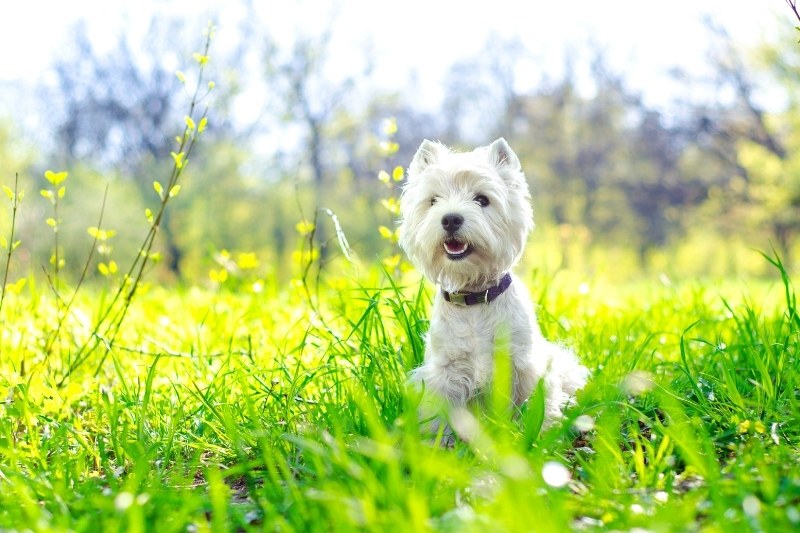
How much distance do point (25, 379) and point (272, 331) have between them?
2056 mm

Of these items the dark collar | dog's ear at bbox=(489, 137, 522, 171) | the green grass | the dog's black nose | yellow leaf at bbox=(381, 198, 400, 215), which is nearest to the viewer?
the green grass

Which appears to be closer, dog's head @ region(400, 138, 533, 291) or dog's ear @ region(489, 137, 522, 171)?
dog's head @ region(400, 138, 533, 291)

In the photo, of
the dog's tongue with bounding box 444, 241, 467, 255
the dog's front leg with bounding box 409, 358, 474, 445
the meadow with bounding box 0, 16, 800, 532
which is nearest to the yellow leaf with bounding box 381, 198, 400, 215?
the meadow with bounding box 0, 16, 800, 532

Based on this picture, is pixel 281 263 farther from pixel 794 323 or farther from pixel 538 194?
pixel 794 323

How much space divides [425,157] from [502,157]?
17.5 inches

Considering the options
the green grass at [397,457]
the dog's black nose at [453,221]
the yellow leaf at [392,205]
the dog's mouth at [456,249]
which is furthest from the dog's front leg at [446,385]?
the yellow leaf at [392,205]

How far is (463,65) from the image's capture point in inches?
1334

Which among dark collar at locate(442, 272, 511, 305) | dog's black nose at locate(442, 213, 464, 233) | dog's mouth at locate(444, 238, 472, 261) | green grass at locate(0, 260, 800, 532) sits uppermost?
dog's black nose at locate(442, 213, 464, 233)

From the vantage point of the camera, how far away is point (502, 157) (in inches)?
168

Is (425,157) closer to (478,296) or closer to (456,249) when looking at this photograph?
(456,249)

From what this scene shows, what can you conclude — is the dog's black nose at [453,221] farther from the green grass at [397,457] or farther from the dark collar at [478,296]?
the green grass at [397,457]

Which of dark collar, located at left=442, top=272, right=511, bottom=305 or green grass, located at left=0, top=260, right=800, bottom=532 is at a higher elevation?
dark collar, located at left=442, top=272, right=511, bottom=305

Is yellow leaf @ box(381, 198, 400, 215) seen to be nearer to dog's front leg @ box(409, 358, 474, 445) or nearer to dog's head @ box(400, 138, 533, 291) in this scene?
dog's head @ box(400, 138, 533, 291)

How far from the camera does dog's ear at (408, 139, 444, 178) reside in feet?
14.0
